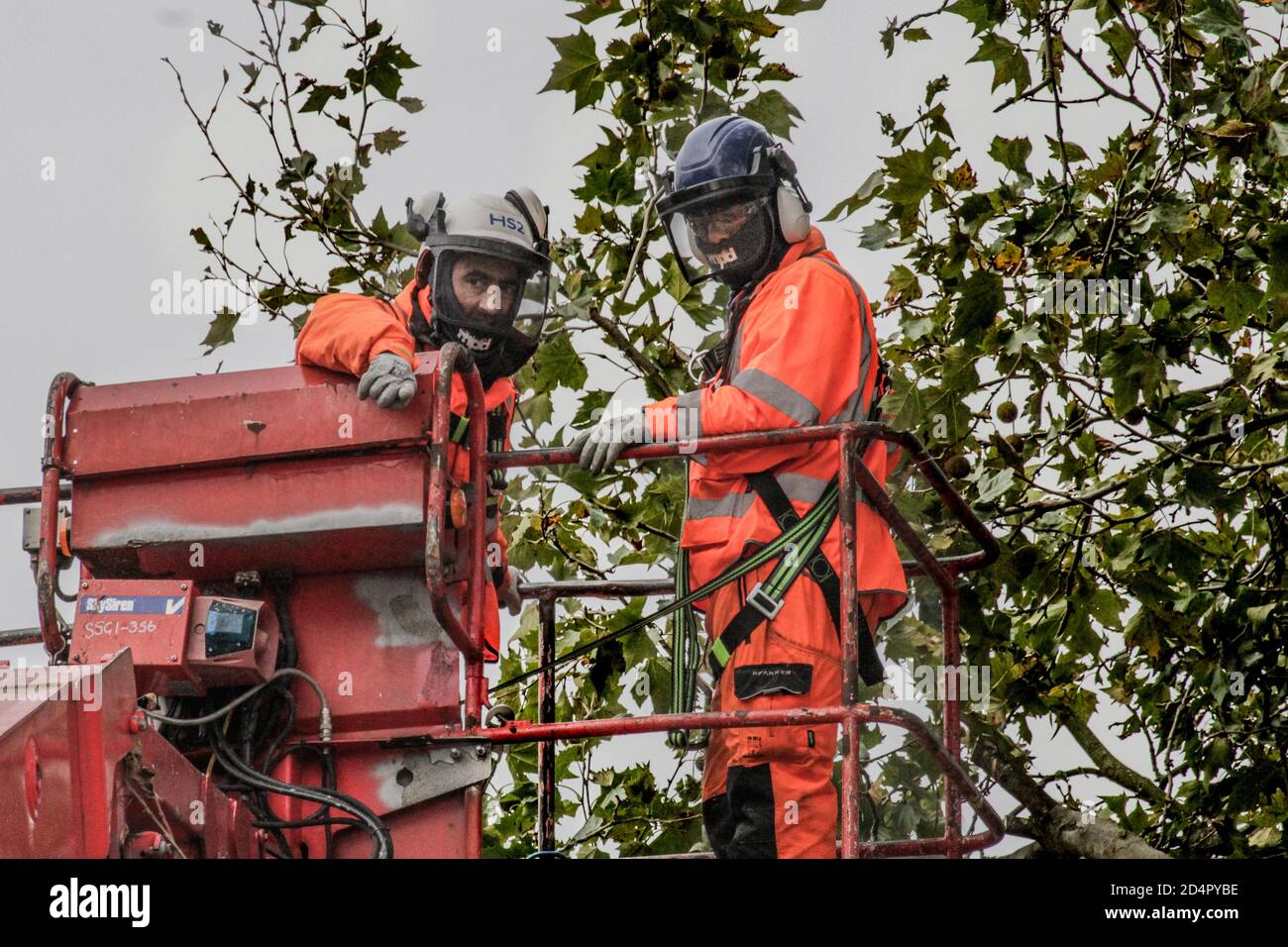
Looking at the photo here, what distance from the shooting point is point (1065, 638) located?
7.67 metres

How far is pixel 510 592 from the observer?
6617 millimetres

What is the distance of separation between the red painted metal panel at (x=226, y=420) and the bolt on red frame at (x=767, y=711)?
0.65 feet

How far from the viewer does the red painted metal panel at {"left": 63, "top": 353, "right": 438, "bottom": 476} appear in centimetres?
519

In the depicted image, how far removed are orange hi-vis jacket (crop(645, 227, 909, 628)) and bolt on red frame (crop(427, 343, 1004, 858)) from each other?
0.15 m

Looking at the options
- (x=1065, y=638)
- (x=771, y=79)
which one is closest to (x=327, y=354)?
(x=771, y=79)

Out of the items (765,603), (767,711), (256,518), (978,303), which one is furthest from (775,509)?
(256,518)

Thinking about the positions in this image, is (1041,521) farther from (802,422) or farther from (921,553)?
(802,422)

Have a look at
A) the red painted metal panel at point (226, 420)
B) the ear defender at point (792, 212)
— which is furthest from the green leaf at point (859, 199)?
the red painted metal panel at point (226, 420)

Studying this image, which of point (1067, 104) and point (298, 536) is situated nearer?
point (298, 536)

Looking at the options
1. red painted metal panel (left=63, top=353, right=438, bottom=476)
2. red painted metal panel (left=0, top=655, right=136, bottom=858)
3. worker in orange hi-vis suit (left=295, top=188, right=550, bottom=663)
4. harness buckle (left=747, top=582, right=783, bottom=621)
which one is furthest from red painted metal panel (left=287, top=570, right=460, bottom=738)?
red painted metal panel (left=0, top=655, right=136, bottom=858)

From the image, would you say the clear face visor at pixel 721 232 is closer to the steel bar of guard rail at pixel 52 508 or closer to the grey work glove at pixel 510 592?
the grey work glove at pixel 510 592
